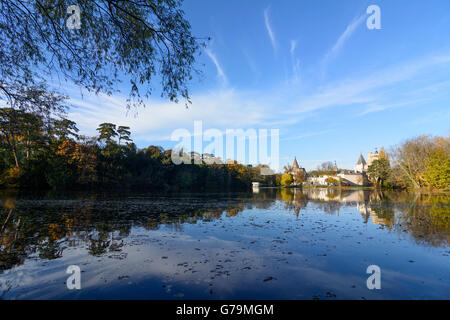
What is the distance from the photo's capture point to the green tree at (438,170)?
40875mm

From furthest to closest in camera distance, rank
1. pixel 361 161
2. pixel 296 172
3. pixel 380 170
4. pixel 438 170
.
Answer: pixel 361 161 → pixel 296 172 → pixel 380 170 → pixel 438 170

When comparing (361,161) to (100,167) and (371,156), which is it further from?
(100,167)

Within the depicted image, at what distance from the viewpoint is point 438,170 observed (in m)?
41.3

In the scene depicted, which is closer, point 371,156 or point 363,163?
point 371,156

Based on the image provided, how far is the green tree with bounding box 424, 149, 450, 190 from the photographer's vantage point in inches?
1609

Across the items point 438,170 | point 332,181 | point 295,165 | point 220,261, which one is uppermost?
point 295,165

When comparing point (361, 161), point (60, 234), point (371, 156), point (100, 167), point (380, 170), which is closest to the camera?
point (60, 234)

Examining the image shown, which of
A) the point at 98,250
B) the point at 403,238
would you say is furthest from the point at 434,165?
the point at 98,250

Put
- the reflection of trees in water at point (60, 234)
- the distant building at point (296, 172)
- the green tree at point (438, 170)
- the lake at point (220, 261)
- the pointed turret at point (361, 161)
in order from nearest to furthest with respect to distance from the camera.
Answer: the lake at point (220, 261) → the reflection of trees in water at point (60, 234) → the green tree at point (438, 170) → the distant building at point (296, 172) → the pointed turret at point (361, 161)

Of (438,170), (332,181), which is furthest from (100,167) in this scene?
(332,181)

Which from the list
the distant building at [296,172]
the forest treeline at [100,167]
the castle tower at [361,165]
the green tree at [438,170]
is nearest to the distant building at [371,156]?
the castle tower at [361,165]

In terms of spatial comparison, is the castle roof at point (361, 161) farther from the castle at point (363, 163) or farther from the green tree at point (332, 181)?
the green tree at point (332, 181)

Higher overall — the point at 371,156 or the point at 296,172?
the point at 371,156
